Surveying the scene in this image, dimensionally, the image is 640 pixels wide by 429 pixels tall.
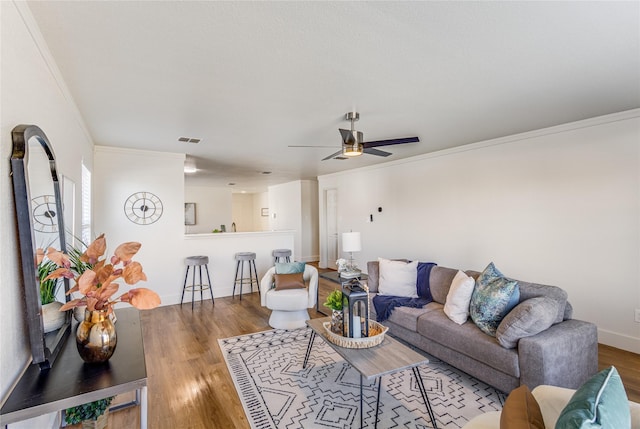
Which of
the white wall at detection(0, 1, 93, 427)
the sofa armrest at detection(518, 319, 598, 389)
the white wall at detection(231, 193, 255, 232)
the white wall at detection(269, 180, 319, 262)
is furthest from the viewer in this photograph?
the white wall at detection(231, 193, 255, 232)

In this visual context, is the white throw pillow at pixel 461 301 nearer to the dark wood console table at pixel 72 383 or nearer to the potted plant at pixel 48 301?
the dark wood console table at pixel 72 383

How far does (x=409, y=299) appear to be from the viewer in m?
3.51

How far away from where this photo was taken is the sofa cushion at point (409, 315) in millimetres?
3102

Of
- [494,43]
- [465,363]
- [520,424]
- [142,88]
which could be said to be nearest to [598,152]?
[494,43]

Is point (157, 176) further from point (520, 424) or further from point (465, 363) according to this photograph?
point (520, 424)

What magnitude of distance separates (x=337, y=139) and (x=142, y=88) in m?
2.33

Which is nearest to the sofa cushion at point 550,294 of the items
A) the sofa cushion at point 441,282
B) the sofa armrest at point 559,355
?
the sofa armrest at point 559,355

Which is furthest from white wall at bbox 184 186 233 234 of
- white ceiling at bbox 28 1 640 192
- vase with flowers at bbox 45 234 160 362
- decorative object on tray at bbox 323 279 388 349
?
vase with flowers at bbox 45 234 160 362

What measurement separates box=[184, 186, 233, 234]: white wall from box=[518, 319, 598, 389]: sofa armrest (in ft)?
32.2

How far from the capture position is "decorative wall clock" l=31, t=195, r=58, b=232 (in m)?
1.45

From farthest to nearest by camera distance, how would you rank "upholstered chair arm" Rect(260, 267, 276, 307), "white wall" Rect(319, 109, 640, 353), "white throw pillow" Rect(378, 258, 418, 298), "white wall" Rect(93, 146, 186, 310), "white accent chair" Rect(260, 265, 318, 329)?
"white wall" Rect(93, 146, 186, 310)
"upholstered chair arm" Rect(260, 267, 276, 307)
"white accent chair" Rect(260, 265, 318, 329)
"white throw pillow" Rect(378, 258, 418, 298)
"white wall" Rect(319, 109, 640, 353)

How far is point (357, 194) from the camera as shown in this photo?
686 cm

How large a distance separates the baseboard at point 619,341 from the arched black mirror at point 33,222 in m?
4.87

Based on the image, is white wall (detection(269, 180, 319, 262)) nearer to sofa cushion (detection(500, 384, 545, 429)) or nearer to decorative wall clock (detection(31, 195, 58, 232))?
decorative wall clock (detection(31, 195, 58, 232))
